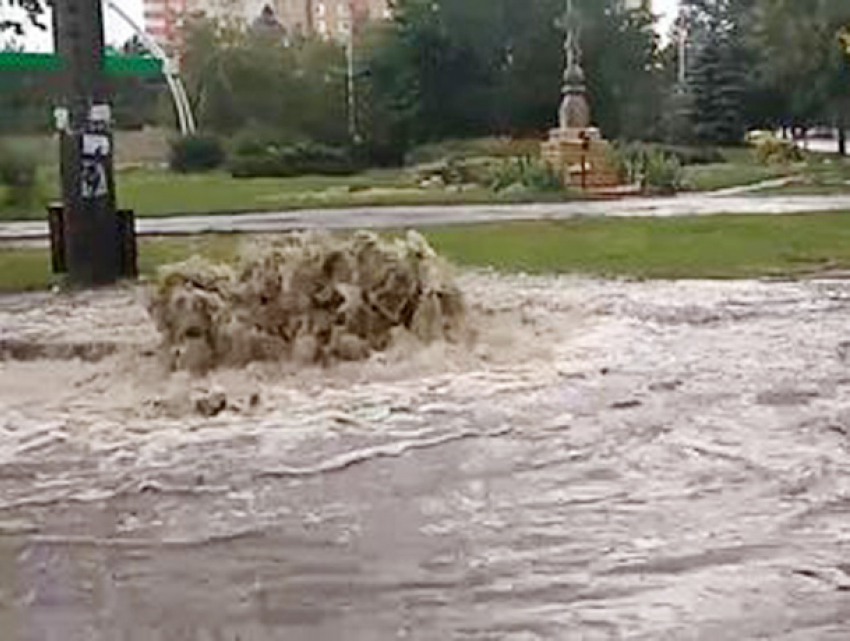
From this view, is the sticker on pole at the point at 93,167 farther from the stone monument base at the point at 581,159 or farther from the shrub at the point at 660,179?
the stone monument base at the point at 581,159

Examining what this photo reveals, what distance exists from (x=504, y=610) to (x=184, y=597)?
4.30 ft

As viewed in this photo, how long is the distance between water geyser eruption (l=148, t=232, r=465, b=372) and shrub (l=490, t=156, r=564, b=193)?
89.1ft

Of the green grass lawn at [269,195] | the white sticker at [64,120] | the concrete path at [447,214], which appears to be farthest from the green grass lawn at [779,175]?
the white sticker at [64,120]

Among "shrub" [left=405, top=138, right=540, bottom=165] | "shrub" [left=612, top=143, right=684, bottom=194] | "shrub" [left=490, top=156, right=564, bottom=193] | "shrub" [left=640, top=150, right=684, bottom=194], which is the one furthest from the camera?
"shrub" [left=405, top=138, right=540, bottom=165]

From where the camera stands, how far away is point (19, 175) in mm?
42406

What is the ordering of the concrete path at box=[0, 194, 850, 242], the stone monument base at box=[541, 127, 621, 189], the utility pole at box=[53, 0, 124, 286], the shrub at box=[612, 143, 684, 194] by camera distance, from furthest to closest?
1. the stone monument base at box=[541, 127, 621, 189]
2. the shrub at box=[612, 143, 684, 194]
3. the concrete path at box=[0, 194, 850, 242]
4. the utility pole at box=[53, 0, 124, 286]

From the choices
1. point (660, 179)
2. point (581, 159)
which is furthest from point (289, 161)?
point (660, 179)

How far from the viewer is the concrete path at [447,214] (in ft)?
103

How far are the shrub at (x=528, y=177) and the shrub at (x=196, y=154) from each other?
28.0 m

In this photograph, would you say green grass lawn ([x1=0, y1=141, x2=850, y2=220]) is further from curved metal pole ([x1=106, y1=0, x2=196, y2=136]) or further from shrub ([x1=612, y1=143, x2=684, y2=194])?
Result: curved metal pole ([x1=106, y1=0, x2=196, y2=136])

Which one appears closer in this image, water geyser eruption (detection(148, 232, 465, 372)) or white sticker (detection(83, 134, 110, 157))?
water geyser eruption (detection(148, 232, 465, 372))

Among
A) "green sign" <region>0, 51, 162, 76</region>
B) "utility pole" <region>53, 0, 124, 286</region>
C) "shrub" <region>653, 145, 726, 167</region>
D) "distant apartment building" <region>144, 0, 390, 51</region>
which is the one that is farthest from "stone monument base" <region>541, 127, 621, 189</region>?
"distant apartment building" <region>144, 0, 390, 51</region>

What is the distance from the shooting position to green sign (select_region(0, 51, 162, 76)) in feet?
112

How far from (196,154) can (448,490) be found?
214 ft
